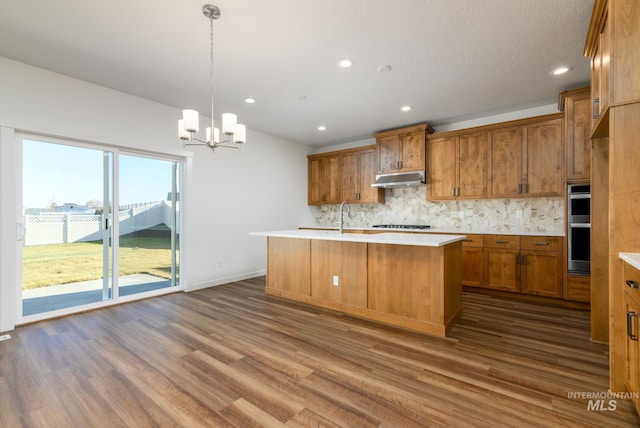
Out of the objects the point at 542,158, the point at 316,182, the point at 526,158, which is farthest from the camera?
the point at 316,182

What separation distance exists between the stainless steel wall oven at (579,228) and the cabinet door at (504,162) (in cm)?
76

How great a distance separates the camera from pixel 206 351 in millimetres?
2514

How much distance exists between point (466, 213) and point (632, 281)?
347 cm

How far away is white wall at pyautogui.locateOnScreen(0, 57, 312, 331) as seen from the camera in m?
3.03

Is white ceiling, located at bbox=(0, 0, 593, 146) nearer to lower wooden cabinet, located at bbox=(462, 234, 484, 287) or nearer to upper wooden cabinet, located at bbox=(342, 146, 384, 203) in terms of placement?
upper wooden cabinet, located at bbox=(342, 146, 384, 203)

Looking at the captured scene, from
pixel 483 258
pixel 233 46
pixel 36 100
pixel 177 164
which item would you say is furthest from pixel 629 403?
pixel 36 100

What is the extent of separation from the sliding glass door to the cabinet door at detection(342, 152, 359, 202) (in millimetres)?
3189

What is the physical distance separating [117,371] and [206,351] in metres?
0.63

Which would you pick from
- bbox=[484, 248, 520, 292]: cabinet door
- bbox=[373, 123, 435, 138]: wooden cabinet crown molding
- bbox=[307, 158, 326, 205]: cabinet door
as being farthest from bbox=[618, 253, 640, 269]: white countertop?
bbox=[307, 158, 326, 205]: cabinet door

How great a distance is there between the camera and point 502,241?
4086 mm

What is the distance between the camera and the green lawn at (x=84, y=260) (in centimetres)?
328

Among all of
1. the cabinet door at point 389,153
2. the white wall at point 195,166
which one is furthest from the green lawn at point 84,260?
the cabinet door at point 389,153

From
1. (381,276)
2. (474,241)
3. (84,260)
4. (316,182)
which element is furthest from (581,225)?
(84,260)

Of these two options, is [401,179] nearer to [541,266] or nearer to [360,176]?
[360,176]
